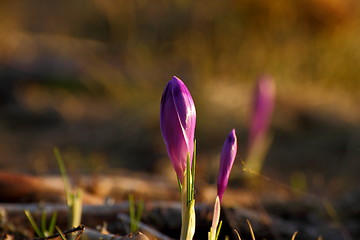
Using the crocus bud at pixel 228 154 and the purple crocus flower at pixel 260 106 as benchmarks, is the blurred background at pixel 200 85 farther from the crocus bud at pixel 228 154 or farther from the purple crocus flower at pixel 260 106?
the crocus bud at pixel 228 154

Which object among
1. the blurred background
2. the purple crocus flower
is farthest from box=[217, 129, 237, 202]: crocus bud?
the blurred background

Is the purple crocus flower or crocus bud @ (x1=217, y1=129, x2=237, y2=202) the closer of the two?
crocus bud @ (x1=217, y1=129, x2=237, y2=202)

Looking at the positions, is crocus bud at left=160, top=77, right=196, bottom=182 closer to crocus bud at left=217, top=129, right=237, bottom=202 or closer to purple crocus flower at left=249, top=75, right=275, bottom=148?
crocus bud at left=217, top=129, right=237, bottom=202

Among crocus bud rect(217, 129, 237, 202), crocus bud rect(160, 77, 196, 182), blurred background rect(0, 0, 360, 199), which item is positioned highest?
crocus bud rect(160, 77, 196, 182)

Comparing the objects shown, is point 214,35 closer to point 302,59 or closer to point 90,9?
point 302,59

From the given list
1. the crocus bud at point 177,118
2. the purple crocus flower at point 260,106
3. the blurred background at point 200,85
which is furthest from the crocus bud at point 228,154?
the blurred background at point 200,85

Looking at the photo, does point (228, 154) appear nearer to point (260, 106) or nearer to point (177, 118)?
point (177, 118)

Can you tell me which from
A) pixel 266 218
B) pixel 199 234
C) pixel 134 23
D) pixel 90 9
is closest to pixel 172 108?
pixel 199 234
